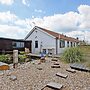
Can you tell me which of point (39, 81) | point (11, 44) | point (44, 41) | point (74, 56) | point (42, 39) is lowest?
point (39, 81)

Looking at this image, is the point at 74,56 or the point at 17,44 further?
the point at 17,44

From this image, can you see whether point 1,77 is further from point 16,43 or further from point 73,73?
point 16,43

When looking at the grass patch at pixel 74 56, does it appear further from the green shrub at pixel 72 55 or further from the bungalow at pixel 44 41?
the bungalow at pixel 44 41

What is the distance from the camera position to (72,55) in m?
11.2

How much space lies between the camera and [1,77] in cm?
712

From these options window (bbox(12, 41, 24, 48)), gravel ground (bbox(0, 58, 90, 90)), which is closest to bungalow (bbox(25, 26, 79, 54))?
window (bbox(12, 41, 24, 48))

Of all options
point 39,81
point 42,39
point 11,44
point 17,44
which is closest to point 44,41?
point 42,39

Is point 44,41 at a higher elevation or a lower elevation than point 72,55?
higher

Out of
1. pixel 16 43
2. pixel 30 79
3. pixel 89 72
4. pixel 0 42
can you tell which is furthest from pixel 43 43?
pixel 30 79

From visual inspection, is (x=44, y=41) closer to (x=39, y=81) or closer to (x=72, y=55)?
(x=72, y=55)

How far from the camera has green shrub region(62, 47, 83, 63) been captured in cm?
1116

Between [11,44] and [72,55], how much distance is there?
49.2 ft

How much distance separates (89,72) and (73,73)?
98cm

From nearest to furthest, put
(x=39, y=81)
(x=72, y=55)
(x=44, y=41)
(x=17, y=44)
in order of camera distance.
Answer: (x=39, y=81) → (x=72, y=55) → (x=17, y=44) → (x=44, y=41)
